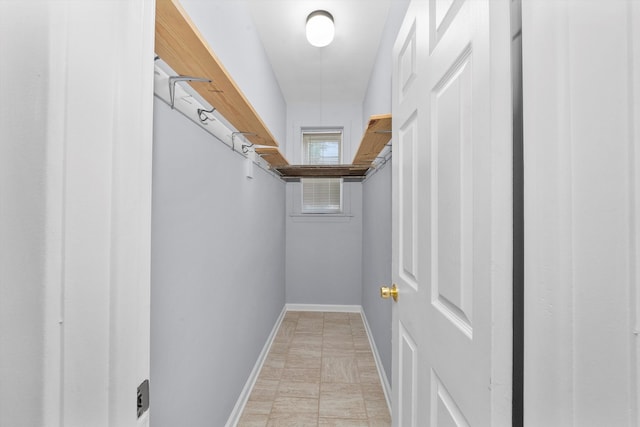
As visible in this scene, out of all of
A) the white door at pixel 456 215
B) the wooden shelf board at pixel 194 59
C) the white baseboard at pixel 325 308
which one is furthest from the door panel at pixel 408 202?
the white baseboard at pixel 325 308

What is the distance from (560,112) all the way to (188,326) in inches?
50.4

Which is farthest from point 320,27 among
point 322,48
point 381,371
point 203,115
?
point 381,371

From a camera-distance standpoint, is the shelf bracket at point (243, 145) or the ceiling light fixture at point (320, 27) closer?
the shelf bracket at point (243, 145)

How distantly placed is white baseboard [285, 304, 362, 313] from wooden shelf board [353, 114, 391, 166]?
6.64ft

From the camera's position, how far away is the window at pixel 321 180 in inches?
150

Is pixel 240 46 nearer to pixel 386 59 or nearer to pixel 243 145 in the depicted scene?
pixel 243 145

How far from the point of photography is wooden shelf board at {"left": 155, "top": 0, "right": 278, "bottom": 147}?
708 millimetres

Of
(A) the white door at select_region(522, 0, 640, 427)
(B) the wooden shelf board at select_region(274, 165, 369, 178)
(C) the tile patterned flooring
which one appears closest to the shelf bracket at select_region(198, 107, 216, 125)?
(A) the white door at select_region(522, 0, 640, 427)

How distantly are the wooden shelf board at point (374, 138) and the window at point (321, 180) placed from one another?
1204mm

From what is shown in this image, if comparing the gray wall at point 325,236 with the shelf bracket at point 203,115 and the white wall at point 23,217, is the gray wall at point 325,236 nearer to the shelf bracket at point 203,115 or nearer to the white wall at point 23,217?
the shelf bracket at point 203,115

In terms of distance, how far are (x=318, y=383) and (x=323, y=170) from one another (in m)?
1.95

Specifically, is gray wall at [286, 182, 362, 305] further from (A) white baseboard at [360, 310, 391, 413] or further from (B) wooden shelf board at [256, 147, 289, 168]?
(B) wooden shelf board at [256, 147, 289, 168]

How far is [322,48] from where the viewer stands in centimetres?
260

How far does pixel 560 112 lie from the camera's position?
15.3 inches
